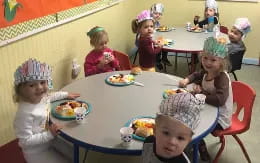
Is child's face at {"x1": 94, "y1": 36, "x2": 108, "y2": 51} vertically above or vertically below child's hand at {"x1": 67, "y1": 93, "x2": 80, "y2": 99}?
above

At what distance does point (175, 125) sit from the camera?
4.78ft

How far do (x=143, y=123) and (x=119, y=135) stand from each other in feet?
0.57

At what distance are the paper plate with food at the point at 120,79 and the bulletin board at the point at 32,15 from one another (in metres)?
0.83

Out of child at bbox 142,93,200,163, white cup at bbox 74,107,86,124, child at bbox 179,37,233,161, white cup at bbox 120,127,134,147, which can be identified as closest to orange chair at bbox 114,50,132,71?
child at bbox 179,37,233,161

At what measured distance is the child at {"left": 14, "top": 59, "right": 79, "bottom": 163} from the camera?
6.16ft

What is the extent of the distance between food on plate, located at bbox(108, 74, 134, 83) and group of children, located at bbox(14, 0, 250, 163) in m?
0.39

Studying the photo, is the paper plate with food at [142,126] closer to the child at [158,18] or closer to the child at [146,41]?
the child at [146,41]

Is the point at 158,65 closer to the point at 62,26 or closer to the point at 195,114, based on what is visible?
the point at 62,26

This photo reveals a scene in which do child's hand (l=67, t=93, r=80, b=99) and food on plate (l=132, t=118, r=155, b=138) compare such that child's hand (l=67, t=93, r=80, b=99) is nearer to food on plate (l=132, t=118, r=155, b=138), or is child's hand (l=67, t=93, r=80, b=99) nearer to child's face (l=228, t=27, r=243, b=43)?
food on plate (l=132, t=118, r=155, b=138)

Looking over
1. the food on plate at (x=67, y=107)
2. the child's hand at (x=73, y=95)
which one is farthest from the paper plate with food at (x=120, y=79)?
the food on plate at (x=67, y=107)

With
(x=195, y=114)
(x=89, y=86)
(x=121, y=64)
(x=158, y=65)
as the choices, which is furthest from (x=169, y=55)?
(x=195, y=114)

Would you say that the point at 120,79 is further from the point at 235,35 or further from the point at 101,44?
the point at 235,35

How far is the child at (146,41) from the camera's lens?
3.49 m

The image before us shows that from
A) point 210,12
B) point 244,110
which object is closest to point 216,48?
point 244,110
